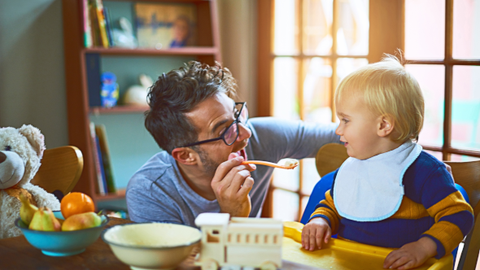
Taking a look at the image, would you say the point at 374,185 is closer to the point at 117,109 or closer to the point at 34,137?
the point at 34,137

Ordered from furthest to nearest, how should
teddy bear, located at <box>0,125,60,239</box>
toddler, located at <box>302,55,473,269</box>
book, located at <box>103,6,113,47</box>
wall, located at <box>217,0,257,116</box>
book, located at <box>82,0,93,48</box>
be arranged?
1. wall, located at <box>217,0,257,116</box>
2. book, located at <box>103,6,113,47</box>
3. book, located at <box>82,0,93,48</box>
4. teddy bear, located at <box>0,125,60,239</box>
5. toddler, located at <box>302,55,473,269</box>

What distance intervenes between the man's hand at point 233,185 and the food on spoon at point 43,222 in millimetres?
563

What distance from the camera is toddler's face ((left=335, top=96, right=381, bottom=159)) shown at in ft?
3.89

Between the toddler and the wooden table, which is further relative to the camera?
the toddler

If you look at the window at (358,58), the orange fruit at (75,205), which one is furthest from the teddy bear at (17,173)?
the window at (358,58)

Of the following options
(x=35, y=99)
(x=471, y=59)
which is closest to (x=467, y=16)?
(x=471, y=59)

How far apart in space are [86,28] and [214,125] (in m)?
1.38

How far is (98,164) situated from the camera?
2621mm

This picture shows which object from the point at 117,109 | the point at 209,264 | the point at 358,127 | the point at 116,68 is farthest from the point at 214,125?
the point at 116,68

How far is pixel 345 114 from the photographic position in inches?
48.0

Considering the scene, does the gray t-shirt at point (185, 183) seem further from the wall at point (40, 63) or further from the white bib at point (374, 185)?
the wall at point (40, 63)

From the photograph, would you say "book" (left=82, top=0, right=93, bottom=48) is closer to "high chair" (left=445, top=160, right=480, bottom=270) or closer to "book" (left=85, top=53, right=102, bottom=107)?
"book" (left=85, top=53, right=102, bottom=107)

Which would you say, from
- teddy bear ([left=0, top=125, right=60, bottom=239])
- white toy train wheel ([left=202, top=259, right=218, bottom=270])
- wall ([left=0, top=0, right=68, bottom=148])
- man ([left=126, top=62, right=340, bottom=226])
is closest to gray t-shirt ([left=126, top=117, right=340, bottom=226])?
man ([left=126, top=62, right=340, bottom=226])

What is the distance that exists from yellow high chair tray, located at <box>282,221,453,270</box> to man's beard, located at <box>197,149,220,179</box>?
424 millimetres
